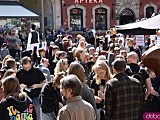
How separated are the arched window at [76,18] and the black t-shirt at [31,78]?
72.2 feet

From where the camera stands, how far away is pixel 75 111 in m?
3.81

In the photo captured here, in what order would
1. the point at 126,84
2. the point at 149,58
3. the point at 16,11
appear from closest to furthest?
the point at 149,58
the point at 126,84
the point at 16,11

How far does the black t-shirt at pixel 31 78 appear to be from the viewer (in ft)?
22.1

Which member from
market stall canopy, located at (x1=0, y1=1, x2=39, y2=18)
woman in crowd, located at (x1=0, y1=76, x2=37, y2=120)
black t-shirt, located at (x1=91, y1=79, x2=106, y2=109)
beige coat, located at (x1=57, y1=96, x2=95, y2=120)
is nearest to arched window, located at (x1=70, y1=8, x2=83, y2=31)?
market stall canopy, located at (x1=0, y1=1, x2=39, y2=18)

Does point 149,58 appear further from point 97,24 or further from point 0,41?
point 97,24

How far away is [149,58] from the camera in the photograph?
368cm

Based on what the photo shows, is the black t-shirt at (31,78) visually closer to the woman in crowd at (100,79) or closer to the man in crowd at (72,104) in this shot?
the woman in crowd at (100,79)

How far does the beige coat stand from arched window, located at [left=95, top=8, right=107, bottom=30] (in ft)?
84.1

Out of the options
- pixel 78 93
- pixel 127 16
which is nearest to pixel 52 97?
pixel 78 93

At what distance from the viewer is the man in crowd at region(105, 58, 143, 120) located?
16.3 feet

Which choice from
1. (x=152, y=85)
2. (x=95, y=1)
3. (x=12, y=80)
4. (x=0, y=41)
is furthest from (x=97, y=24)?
(x=12, y=80)

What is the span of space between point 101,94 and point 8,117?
180cm

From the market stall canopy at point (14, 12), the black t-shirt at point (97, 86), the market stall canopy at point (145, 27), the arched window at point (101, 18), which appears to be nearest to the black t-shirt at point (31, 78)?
the black t-shirt at point (97, 86)

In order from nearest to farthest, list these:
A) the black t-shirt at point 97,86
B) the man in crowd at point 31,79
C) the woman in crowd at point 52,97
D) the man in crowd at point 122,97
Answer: the man in crowd at point 122,97
the woman in crowd at point 52,97
the black t-shirt at point 97,86
the man in crowd at point 31,79
